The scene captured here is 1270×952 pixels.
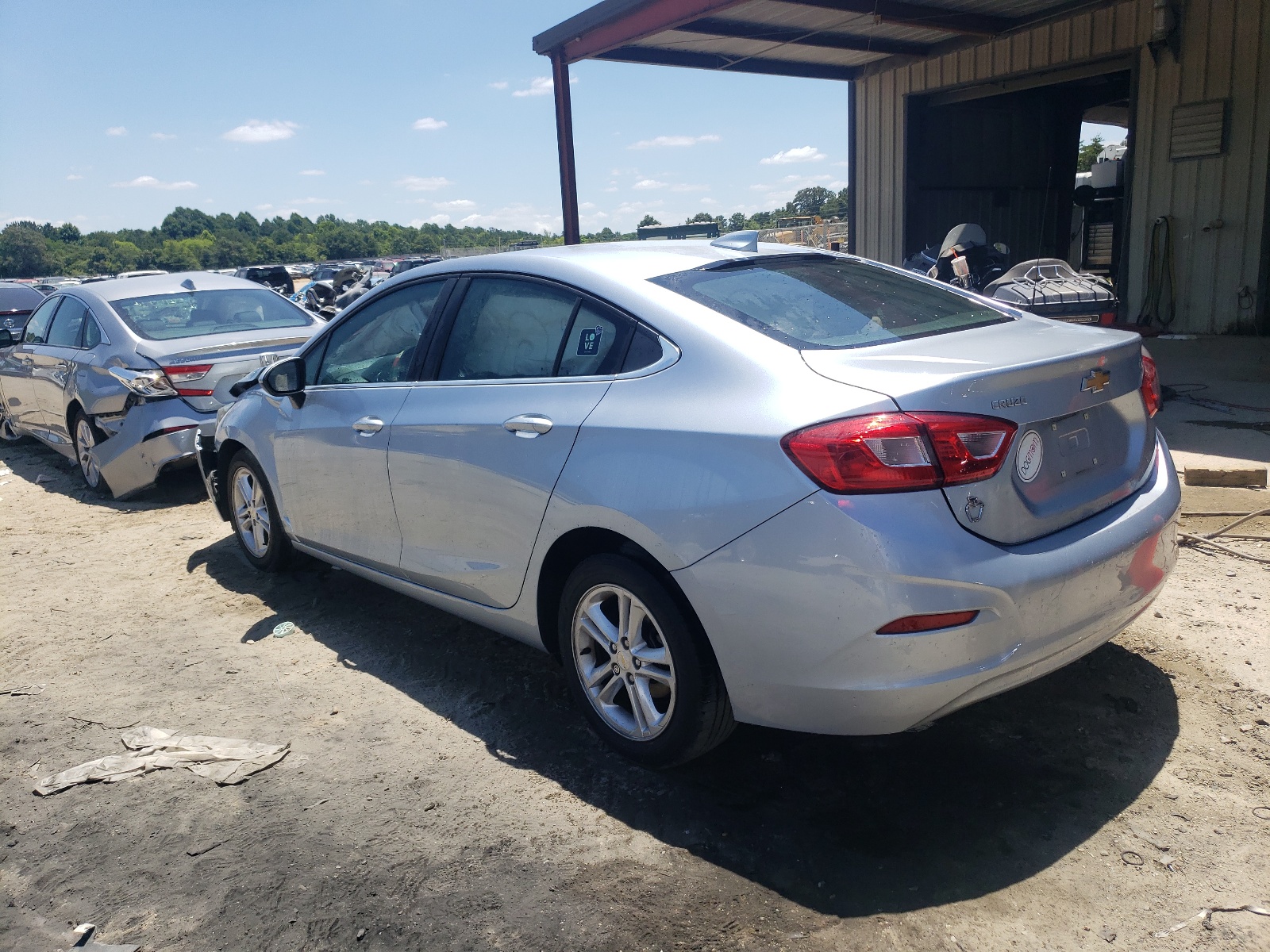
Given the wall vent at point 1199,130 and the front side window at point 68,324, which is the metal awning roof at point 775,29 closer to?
the wall vent at point 1199,130

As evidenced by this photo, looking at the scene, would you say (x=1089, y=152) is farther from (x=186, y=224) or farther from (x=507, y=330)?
(x=186, y=224)

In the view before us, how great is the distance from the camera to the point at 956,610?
7.97 feet

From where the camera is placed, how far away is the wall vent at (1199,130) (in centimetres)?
1129

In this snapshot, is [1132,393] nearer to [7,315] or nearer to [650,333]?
[650,333]

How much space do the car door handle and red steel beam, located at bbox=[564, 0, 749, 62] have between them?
8121 millimetres

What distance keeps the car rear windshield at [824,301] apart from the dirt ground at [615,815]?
132 cm

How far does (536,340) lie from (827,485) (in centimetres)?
140

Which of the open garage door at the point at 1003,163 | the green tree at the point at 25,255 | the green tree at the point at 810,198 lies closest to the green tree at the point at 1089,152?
the green tree at the point at 810,198

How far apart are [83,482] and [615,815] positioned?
7.24 metres

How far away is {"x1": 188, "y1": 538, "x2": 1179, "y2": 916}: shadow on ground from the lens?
8.48ft

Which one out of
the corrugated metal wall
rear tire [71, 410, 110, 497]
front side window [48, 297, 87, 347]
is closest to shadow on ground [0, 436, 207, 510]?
rear tire [71, 410, 110, 497]

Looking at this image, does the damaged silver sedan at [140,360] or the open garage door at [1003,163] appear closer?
the damaged silver sedan at [140,360]

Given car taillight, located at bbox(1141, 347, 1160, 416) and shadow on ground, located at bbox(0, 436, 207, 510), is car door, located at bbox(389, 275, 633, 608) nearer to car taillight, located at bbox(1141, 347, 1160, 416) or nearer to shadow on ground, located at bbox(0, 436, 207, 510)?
car taillight, located at bbox(1141, 347, 1160, 416)

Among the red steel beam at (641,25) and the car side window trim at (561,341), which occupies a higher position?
the red steel beam at (641,25)
